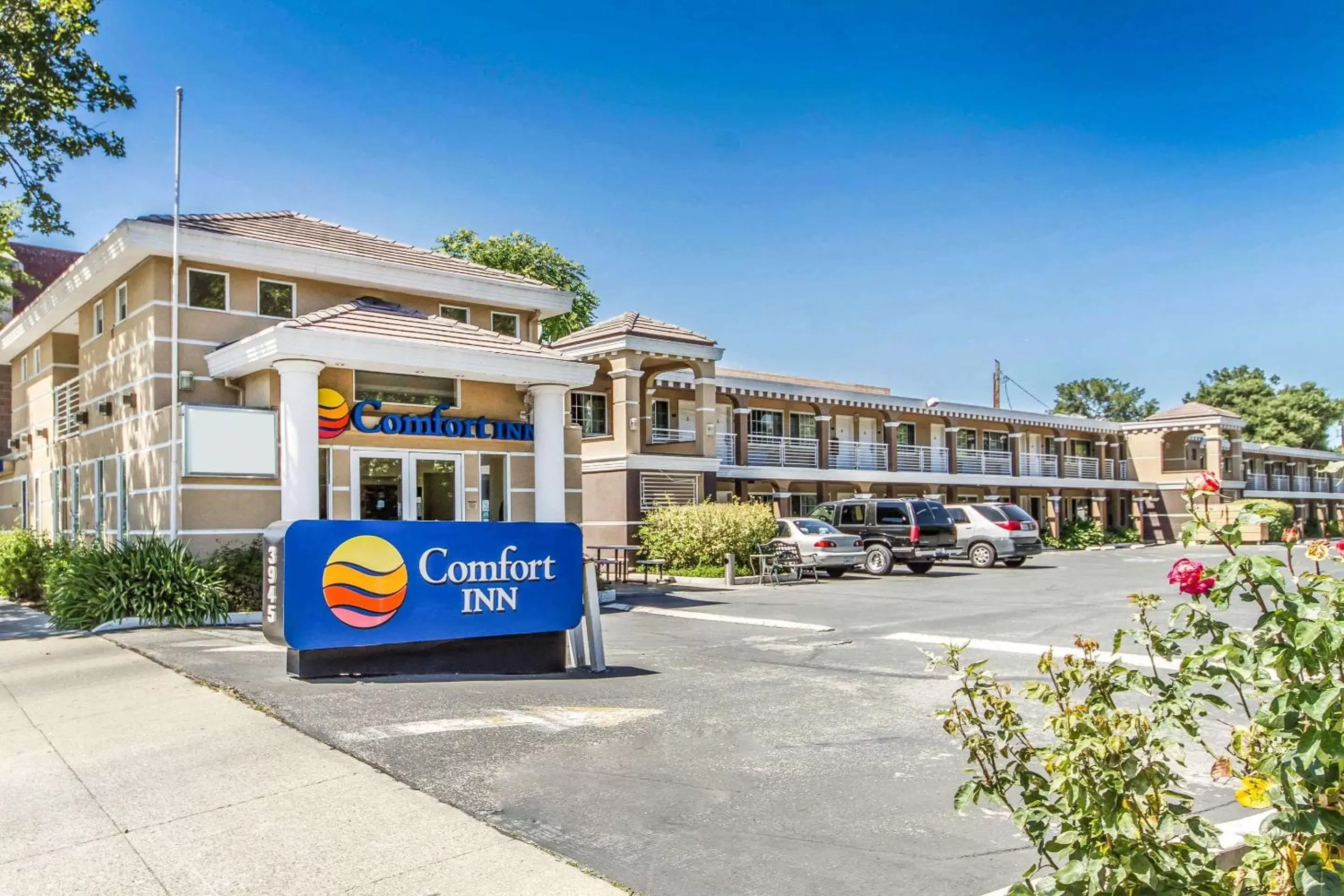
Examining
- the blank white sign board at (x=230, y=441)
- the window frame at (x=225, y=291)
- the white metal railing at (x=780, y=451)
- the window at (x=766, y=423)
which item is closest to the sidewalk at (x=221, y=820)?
the blank white sign board at (x=230, y=441)

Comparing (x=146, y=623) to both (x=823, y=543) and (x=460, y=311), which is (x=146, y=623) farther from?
(x=823, y=543)

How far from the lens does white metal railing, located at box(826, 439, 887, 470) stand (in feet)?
125

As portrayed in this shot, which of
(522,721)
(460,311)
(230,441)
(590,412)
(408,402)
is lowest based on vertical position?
(522,721)

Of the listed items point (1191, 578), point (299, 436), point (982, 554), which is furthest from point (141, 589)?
point (982, 554)

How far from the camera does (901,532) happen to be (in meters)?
26.3

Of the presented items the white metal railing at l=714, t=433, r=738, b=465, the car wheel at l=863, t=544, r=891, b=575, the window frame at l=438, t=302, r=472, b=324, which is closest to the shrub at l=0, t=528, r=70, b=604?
the window frame at l=438, t=302, r=472, b=324

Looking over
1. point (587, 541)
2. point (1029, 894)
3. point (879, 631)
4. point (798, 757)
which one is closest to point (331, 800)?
point (798, 757)

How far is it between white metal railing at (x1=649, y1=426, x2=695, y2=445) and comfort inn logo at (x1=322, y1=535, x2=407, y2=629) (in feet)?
72.5

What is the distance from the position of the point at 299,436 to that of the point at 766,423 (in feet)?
79.5

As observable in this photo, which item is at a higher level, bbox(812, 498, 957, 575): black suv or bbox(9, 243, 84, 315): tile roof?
bbox(9, 243, 84, 315): tile roof

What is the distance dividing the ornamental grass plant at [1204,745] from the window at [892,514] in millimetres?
23101

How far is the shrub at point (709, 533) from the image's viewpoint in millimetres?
24375

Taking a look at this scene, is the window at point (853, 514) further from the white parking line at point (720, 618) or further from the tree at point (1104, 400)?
the tree at point (1104, 400)

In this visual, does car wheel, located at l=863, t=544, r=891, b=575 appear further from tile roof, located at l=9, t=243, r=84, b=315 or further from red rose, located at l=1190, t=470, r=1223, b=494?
tile roof, located at l=9, t=243, r=84, b=315
